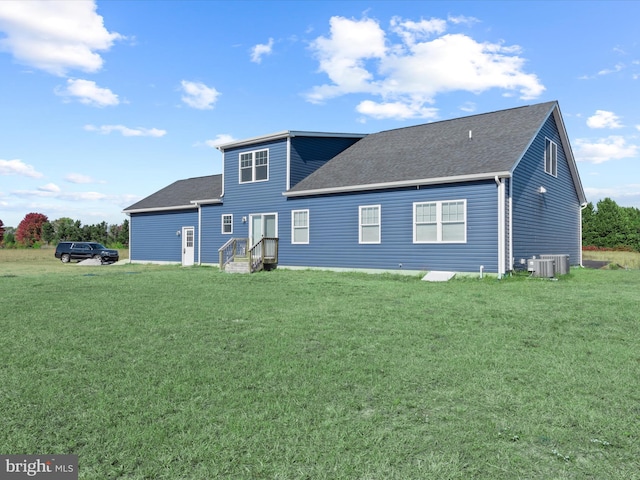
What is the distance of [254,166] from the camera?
22.3m

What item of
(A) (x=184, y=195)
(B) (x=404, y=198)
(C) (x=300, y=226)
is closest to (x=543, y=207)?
(B) (x=404, y=198)

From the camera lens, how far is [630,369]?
17.1 feet

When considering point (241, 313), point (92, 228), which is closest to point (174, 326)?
point (241, 313)

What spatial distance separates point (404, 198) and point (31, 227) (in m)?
73.5

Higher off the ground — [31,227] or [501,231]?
[31,227]

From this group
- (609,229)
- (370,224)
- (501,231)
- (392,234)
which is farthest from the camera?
(609,229)

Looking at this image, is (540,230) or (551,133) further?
(551,133)

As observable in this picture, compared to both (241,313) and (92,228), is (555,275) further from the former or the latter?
(92,228)

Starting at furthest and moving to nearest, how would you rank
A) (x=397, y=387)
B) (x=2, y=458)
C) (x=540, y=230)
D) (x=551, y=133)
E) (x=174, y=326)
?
(x=551, y=133) < (x=540, y=230) < (x=174, y=326) < (x=397, y=387) < (x=2, y=458)

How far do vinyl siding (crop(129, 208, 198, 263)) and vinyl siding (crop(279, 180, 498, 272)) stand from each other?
8.01 metres

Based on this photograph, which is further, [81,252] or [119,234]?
[119,234]

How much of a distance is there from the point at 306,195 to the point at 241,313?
12.0 meters

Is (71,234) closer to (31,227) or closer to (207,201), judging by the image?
(31,227)

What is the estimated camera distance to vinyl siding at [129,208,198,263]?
86.5ft
